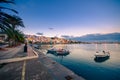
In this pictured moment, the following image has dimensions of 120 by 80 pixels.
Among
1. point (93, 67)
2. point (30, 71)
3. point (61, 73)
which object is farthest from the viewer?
point (93, 67)

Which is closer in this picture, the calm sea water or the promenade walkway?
the promenade walkway

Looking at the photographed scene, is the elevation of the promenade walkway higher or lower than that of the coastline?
higher

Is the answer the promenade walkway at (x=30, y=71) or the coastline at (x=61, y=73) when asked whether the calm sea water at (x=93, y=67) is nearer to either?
the coastline at (x=61, y=73)

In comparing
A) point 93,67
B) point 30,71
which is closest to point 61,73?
point 30,71

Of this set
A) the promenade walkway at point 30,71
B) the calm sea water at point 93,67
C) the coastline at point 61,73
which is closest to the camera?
the promenade walkway at point 30,71

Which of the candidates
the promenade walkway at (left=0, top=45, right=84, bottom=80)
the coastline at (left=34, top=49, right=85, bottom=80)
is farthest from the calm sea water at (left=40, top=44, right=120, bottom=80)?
the promenade walkway at (left=0, top=45, right=84, bottom=80)

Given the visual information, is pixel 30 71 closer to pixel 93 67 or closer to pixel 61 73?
pixel 61 73

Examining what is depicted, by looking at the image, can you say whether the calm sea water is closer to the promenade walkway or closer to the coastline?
the coastline

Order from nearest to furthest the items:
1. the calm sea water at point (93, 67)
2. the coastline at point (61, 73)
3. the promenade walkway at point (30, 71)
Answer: the promenade walkway at point (30, 71), the coastline at point (61, 73), the calm sea water at point (93, 67)

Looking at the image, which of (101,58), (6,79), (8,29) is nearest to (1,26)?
(8,29)

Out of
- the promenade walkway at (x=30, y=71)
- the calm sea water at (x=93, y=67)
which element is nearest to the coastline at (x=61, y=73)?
the promenade walkway at (x=30, y=71)

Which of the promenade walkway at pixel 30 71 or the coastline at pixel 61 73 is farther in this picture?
the coastline at pixel 61 73

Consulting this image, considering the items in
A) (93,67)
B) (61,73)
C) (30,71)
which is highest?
(30,71)

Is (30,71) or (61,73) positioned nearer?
(30,71)
